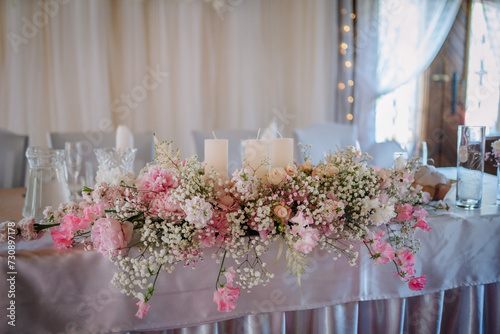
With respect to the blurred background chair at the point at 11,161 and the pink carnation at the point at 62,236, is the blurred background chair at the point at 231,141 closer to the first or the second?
the blurred background chair at the point at 11,161

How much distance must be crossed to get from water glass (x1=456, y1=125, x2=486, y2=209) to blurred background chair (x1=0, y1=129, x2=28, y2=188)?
2007mm

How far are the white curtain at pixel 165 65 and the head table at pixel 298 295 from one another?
87.3 inches

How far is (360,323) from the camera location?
1021 mm

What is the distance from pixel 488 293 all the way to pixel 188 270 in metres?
0.92

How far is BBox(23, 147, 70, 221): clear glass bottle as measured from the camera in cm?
102

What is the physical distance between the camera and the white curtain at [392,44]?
356 centimetres

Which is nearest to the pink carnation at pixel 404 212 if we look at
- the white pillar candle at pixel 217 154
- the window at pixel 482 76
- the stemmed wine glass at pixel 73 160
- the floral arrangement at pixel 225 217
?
the floral arrangement at pixel 225 217

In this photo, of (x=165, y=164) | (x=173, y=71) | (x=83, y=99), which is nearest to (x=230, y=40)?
(x=173, y=71)

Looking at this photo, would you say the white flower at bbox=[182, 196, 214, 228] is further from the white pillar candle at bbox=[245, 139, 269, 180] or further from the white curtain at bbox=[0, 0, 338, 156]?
the white curtain at bbox=[0, 0, 338, 156]

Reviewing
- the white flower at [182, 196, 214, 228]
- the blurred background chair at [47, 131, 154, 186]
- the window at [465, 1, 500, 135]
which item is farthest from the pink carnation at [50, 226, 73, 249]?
the window at [465, 1, 500, 135]

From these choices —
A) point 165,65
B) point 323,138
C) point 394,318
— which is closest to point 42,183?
point 394,318

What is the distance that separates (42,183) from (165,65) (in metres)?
2.48

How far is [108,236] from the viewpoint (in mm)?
712

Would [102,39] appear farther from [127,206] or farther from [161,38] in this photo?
[127,206]
